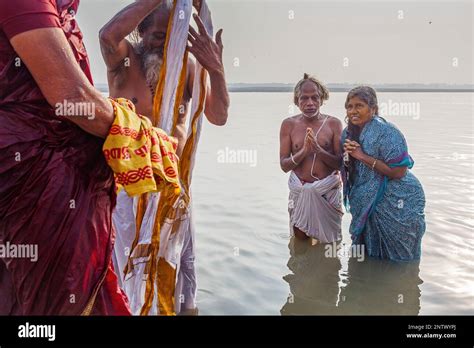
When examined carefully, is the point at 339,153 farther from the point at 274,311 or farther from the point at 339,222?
the point at 274,311

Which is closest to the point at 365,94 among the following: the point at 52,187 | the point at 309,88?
the point at 309,88

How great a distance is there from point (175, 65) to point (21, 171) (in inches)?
52.7

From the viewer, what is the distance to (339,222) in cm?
556

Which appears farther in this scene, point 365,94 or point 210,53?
point 365,94

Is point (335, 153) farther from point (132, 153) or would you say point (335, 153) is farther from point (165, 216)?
point (132, 153)

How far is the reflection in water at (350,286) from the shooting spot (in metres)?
4.13

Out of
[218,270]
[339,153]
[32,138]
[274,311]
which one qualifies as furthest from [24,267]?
[339,153]

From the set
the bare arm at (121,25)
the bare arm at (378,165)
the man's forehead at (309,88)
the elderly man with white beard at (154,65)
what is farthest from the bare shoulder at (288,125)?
the bare arm at (121,25)

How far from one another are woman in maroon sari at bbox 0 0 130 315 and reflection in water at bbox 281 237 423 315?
85.4 inches

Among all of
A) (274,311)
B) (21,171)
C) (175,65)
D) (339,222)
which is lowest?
(274,311)

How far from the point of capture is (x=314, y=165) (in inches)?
219

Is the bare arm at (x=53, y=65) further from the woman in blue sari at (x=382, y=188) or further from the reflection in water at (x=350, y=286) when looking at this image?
the woman in blue sari at (x=382, y=188)

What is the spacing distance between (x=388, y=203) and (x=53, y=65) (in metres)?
3.66

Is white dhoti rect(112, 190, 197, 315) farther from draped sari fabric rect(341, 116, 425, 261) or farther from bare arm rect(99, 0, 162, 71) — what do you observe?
draped sari fabric rect(341, 116, 425, 261)
